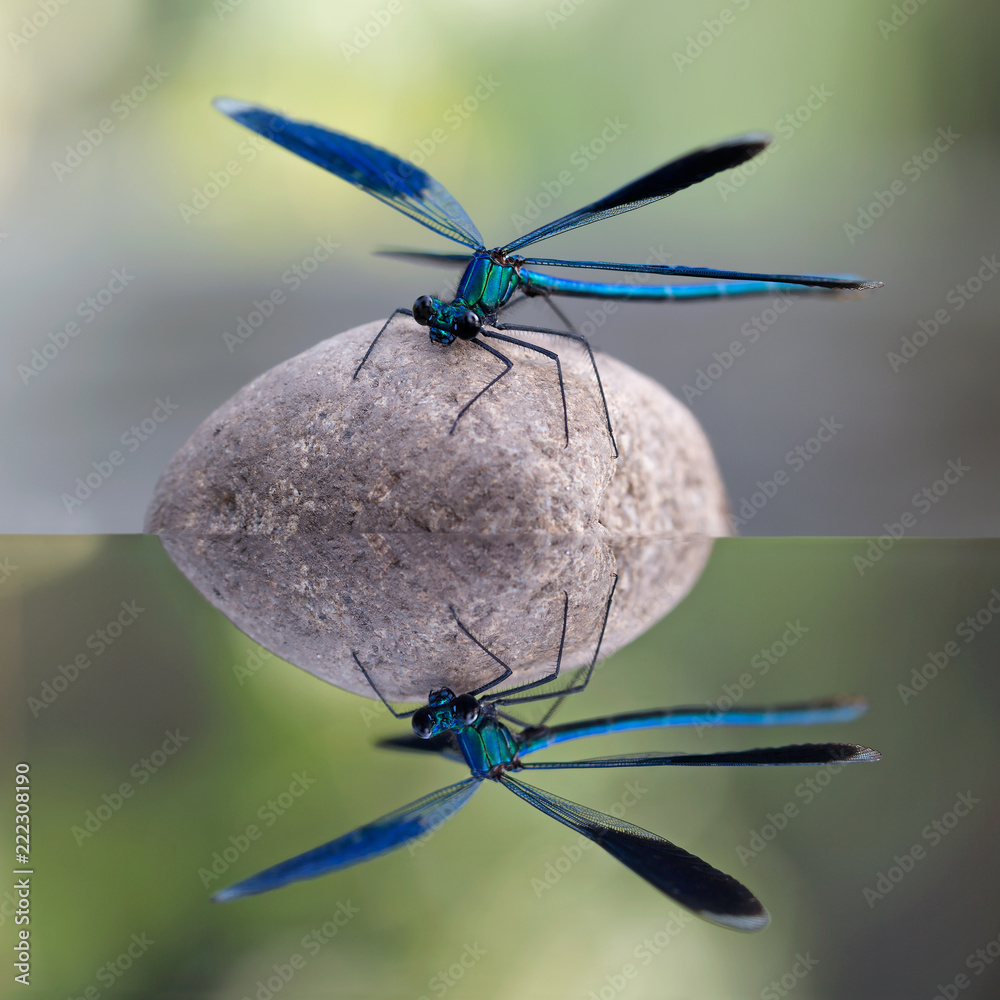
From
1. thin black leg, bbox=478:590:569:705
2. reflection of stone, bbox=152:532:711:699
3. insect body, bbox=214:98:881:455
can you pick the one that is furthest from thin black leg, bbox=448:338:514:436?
thin black leg, bbox=478:590:569:705

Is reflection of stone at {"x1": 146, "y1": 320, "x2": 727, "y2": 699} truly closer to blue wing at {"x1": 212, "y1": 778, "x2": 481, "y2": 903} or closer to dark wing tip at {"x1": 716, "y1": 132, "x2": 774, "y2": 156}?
blue wing at {"x1": 212, "y1": 778, "x2": 481, "y2": 903}

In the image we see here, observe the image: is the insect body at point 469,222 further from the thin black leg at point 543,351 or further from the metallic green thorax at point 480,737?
the metallic green thorax at point 480,737

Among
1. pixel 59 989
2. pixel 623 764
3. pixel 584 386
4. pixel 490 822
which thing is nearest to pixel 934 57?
pixel 584 386

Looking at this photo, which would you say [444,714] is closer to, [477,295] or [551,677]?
[551,677]

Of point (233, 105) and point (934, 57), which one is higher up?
point (934, 57)

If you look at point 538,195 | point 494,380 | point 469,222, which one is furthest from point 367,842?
point 538,195

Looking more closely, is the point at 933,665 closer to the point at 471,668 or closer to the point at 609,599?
the point at 609,599

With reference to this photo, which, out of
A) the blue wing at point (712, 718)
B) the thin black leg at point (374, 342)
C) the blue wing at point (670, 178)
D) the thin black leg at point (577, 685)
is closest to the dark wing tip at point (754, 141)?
the blue wing at point (670, 178)
